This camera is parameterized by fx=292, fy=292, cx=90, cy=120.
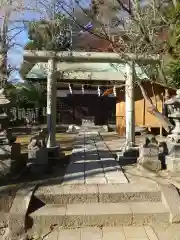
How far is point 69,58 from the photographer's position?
27.8ft

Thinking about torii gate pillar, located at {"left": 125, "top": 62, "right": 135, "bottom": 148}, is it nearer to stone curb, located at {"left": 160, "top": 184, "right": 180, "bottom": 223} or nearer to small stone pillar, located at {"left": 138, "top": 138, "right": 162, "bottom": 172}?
small stone pillar, located at {"left": 138, "top": 138, "right": 162, "bottom": 172}

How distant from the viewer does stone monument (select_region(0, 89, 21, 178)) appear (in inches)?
244

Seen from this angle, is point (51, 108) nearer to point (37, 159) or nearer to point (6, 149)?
point (37, 159)

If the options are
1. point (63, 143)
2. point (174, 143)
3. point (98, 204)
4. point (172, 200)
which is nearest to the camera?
point (172, 200)

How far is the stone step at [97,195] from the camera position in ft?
16.3

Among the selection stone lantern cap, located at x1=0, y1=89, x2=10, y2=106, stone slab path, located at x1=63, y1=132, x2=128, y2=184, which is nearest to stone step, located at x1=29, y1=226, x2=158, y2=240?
stone slab path, located at x1=63, y1=132, x2=128, y2=184

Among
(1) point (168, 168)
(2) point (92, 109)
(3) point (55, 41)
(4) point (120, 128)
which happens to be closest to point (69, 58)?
(3) point (55, 41)

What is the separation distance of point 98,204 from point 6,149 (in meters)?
2.48

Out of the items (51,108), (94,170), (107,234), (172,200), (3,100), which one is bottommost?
(107,234)

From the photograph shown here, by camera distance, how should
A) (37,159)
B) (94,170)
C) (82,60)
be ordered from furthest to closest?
(82,60)
(37,159)
(94,170)

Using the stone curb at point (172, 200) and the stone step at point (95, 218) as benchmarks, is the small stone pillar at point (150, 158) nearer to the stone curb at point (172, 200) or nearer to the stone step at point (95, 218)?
the stone curb at point (172, 200)

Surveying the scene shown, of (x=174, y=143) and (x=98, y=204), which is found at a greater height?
(x=174, y=143)

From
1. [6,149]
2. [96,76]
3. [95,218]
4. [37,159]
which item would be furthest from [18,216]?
[96,76]

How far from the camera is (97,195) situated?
5.02 meters
